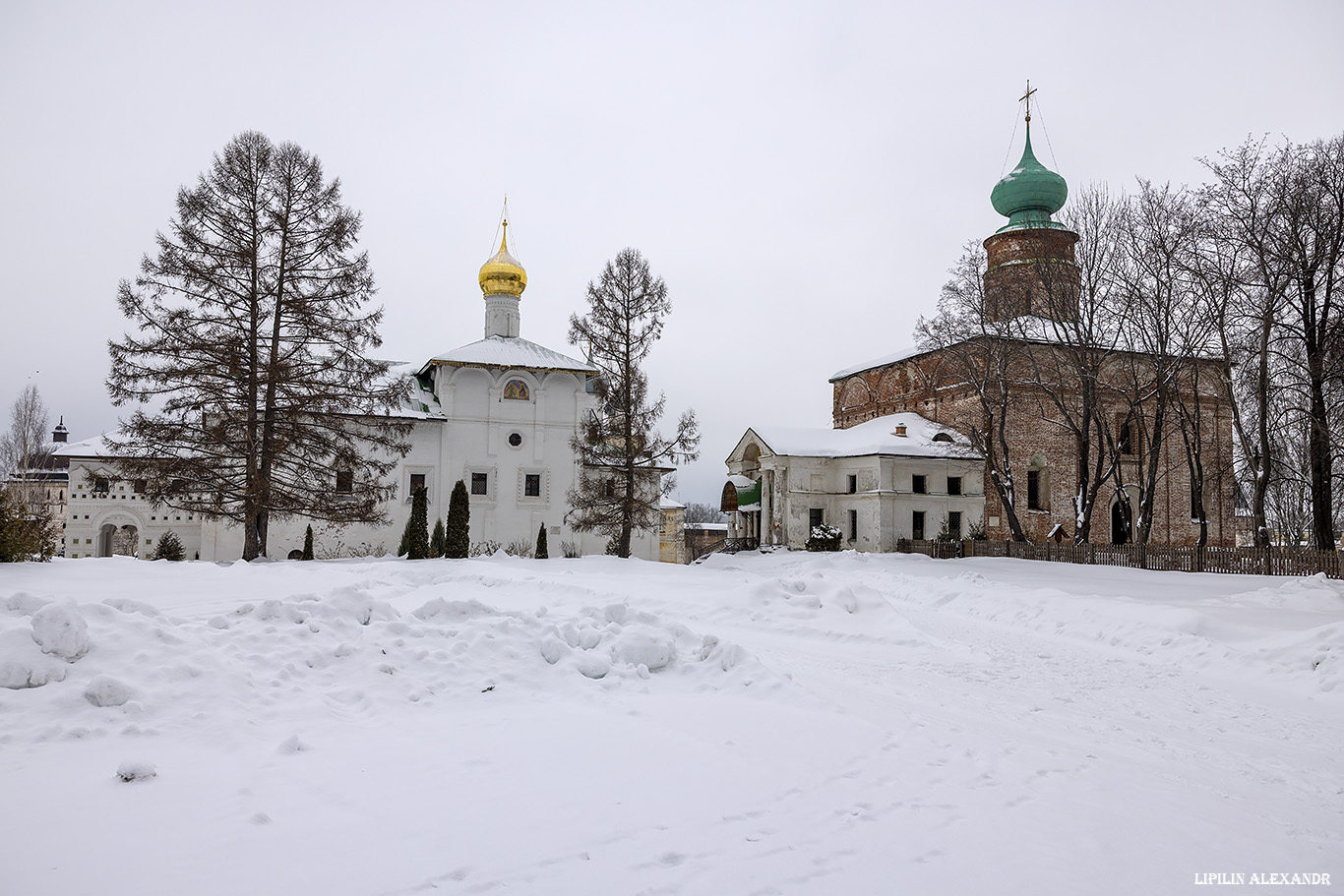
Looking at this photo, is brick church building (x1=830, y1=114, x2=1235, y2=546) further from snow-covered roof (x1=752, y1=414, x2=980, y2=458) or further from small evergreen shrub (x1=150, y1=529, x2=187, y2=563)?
small evergreen shrub (x1=150, y1=529, x2=187, y2=563)

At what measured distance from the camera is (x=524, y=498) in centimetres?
3253

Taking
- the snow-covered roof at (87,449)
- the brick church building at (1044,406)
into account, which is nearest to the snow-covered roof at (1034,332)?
the brick church building at (1044,406)

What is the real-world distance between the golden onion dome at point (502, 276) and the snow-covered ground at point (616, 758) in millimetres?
28089

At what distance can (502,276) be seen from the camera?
35781mm

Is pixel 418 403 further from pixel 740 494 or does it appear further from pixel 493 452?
pixel 740 494

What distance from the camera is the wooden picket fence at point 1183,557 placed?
17.4 metres

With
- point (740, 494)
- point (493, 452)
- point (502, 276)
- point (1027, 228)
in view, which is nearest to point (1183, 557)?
point (1027, 228)

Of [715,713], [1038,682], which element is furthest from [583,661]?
[1038,682]

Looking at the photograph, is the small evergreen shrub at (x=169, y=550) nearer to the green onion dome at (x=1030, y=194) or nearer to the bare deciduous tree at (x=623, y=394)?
the bare deciduous tree at (x=623, y=394)

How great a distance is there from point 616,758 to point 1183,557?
20.1 meters

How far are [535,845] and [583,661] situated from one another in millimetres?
3435

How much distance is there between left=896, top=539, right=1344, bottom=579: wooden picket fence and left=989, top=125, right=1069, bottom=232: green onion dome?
1649cm

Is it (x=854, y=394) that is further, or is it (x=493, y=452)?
(x=854, y=394)

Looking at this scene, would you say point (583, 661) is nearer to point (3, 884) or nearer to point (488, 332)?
point (3, 884)
